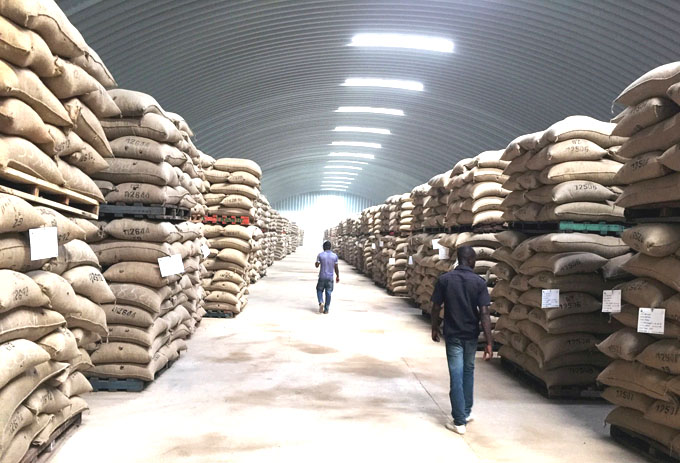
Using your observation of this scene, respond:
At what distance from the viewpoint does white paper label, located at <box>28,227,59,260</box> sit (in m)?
3.88

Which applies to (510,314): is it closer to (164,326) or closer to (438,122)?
(164,326)

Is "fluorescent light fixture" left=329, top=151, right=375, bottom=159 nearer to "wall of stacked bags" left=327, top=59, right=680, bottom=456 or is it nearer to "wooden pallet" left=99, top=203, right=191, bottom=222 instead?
"wall of stacked bags" left=327, top=59, right=680, bottom=456

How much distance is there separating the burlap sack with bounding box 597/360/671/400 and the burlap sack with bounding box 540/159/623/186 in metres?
2.31

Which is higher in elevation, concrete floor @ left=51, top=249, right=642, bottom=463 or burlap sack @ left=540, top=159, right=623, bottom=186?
burlap sack @ left=540, top=159, right=623, bottom=186

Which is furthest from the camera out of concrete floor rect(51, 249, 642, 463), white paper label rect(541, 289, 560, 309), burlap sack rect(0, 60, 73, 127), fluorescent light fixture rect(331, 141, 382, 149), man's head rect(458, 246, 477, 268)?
fluorescent light fixture rect(331, 141, 382, 149)

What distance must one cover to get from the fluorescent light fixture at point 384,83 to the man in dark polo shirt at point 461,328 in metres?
17.4

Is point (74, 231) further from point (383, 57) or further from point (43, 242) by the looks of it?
point (383, 57)

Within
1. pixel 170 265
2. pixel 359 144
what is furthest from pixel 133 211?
pixel 359 144

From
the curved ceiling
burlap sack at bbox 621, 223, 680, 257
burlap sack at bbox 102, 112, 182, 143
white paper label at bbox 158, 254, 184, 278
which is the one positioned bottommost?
white paper label at bbox 158, 254, 184, 278

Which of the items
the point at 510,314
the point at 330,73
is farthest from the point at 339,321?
the point at 330,73

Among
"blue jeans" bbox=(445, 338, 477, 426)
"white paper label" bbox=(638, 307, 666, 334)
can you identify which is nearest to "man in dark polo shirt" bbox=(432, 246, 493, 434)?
"blue jeans" bbox=(445, 338, 477, 426)

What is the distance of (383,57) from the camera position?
19344 mm

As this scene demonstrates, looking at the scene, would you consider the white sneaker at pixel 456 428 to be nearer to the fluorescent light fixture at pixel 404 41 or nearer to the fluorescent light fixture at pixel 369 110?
the fluorescent light fixture at pixel 404 41

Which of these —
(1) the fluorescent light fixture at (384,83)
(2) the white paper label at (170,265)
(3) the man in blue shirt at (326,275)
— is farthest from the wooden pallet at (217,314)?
(1) the fluorescent light fixture at (384,83)
